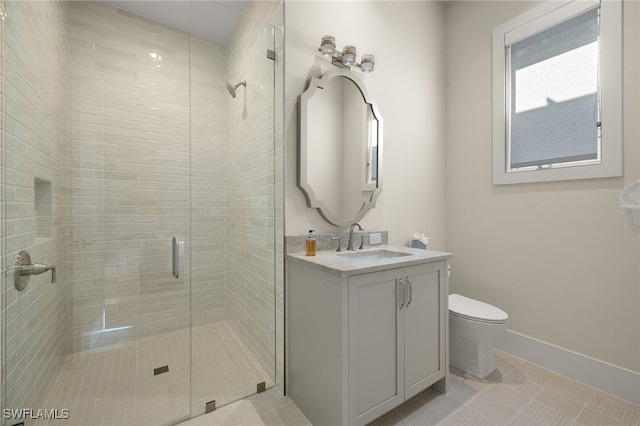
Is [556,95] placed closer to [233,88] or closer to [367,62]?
[367,62]

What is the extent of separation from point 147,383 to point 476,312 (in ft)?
6.86

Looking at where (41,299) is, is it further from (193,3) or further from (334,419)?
(193,3)

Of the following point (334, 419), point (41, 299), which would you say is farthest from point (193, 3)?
point (334, 419)

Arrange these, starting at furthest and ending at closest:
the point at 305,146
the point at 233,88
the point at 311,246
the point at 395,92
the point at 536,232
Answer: the point at 395,92 → the point at 536,232 → the point at 233,88 → the point at 305,146 → the point at 311,246

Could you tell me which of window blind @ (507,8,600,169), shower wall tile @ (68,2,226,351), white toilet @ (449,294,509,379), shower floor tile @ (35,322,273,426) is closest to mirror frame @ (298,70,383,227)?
shower wall tile @ (68,2,226,351)

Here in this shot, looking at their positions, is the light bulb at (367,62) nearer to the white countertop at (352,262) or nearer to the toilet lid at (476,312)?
the white countertop at (352,262)

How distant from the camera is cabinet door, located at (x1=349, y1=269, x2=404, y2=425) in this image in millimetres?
1312

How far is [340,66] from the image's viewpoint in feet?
6.48

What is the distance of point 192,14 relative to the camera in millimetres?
1748

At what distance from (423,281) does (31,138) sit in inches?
84.6

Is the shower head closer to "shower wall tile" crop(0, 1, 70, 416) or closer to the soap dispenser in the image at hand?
"shower wall tile" crop(0, 1, 70, 416)

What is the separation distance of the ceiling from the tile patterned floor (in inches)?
90.6

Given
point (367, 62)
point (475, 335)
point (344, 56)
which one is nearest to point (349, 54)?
point (344, 56)

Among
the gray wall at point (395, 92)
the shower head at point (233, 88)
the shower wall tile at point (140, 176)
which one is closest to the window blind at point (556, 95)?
the gray wall at point (395, 92)
